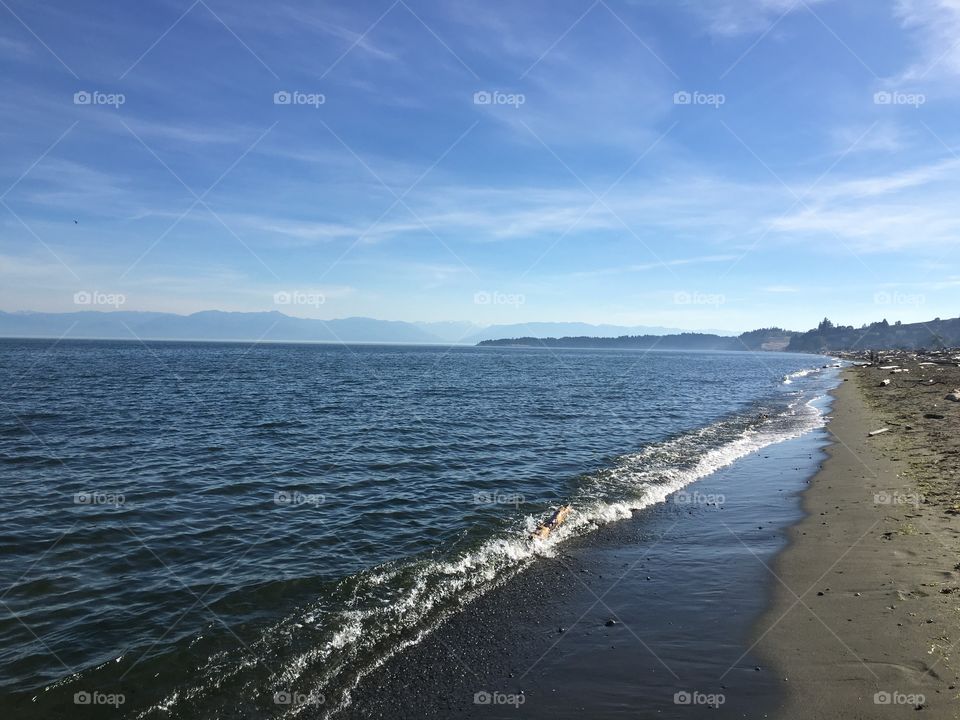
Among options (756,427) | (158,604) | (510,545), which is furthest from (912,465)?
(158,604)

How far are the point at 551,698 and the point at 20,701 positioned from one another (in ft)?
26.3

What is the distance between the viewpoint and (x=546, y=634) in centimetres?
947

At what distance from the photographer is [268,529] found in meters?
14.9

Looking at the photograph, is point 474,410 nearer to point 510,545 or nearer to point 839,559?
point 510,545
